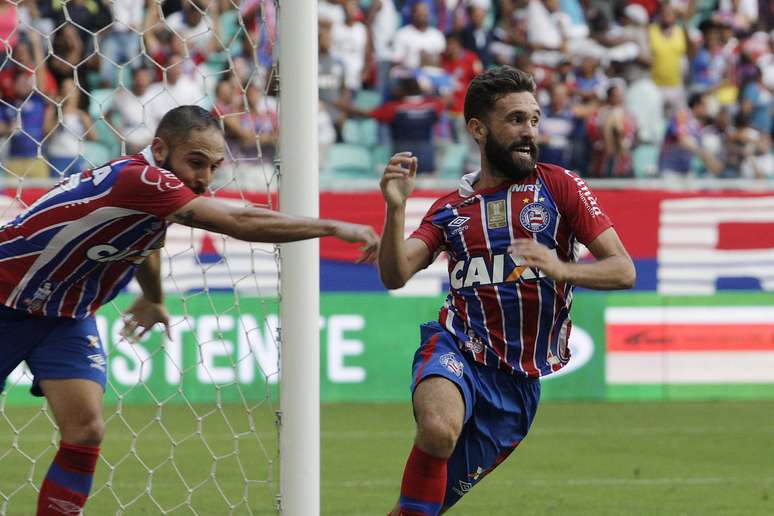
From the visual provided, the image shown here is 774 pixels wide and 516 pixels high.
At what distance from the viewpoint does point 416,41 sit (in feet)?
44.4

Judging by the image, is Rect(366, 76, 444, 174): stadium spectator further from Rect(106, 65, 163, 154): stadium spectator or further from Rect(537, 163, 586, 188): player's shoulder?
Rect(537, 163, 586, 188): player's shoulder

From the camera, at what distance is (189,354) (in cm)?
1047

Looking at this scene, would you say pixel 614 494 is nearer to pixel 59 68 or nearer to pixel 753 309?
pixel 753 309

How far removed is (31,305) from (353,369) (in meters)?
5.95

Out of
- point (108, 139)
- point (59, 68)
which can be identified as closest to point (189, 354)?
point (108, 139)

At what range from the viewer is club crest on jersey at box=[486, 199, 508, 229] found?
15.8 ft

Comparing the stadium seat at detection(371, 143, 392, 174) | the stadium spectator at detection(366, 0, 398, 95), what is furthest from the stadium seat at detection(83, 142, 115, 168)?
the stadium spectator at detection(366, 0, 398, 95)

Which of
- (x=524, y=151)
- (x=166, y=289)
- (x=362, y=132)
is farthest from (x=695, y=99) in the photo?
(x=524, y=151)

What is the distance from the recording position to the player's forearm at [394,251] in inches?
178

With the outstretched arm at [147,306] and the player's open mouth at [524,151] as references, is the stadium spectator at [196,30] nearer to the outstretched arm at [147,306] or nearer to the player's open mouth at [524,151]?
the outstretched arm at [147,306]

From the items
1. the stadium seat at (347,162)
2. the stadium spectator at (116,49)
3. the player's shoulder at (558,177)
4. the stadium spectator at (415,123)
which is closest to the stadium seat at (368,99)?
the stadium spectator at (415,123)

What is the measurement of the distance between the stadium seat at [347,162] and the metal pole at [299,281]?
729cm

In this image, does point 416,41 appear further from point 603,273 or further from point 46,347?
point 603,273

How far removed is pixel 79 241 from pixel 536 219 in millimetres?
1692
